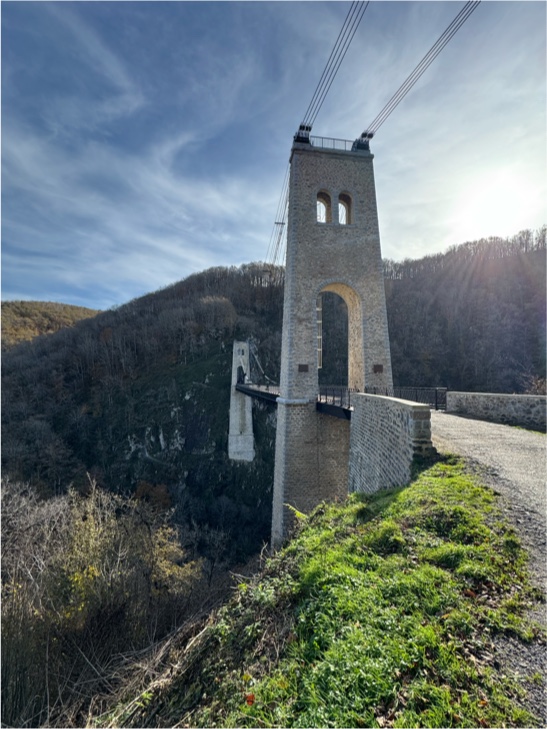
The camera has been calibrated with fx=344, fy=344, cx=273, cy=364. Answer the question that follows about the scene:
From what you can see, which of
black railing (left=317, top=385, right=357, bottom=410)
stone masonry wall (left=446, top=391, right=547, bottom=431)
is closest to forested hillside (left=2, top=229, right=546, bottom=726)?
black railing (left=317, top=385, right=357, bottom=410)

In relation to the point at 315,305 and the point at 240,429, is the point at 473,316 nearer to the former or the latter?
the point at 240,429

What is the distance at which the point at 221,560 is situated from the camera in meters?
21.2

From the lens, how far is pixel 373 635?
2.53m

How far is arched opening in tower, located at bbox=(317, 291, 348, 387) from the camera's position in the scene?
42.4 m

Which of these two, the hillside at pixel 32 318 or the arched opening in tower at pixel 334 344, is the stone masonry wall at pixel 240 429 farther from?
the hillside at pixel 32 318

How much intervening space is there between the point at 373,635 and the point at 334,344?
44123 mm

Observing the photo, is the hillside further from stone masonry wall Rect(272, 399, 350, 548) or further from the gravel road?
the gravel road

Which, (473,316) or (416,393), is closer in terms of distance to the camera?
(416,393)

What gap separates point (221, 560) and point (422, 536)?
20.9 m

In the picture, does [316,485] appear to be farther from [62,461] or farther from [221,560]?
[62,461]

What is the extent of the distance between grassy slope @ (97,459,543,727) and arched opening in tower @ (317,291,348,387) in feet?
121

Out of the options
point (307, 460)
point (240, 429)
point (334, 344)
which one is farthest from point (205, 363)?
point (307, 460)

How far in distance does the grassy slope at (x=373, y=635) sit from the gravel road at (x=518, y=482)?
82mm

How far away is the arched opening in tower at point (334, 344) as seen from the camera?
42.4m
